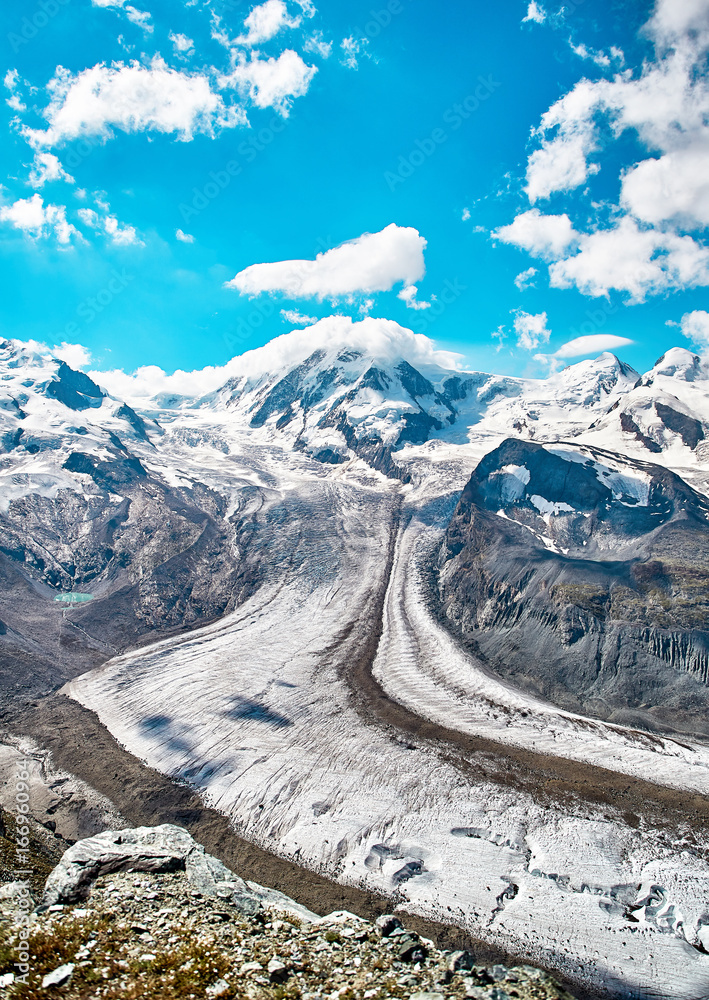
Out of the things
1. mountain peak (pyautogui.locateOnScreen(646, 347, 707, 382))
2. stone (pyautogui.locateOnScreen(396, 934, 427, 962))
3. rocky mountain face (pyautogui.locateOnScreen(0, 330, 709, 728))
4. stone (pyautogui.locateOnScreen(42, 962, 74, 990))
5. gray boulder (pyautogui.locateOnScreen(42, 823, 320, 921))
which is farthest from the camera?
mountain peak (pyautogui.locateOnScreen(646, 347, 707, 382))

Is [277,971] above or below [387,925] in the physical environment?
above

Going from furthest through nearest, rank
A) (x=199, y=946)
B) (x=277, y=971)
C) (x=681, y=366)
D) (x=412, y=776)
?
(x=681, y=366), (x=412, y=776), (x=199, y=946), (x=277, y=971)

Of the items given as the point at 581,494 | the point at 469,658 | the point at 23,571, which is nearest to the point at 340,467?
the point at 581,494

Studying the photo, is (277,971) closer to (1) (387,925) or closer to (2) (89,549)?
(1) (387,925)

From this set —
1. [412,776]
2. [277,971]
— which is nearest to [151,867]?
[277,971]

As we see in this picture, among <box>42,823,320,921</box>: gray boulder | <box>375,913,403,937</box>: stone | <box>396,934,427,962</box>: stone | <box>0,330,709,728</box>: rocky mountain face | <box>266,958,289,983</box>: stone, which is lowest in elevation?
<box>42,823,320,921</box>: gray boulder

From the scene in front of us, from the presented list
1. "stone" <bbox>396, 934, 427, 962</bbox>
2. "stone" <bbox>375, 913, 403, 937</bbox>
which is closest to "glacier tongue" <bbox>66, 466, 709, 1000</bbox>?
"stone" <bbox>375, 913, 403, 937</bbox>

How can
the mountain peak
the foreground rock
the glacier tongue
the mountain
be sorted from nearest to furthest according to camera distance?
the foreground rock < the glacier tongue < the mountain < the mountain peak

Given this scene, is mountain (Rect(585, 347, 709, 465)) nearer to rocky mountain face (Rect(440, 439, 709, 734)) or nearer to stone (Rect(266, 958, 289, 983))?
rocky mountain face (Rect(440, 439, 709, 734))
